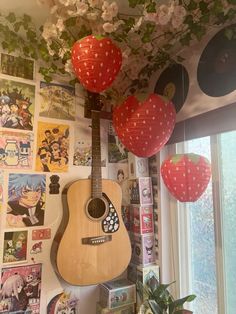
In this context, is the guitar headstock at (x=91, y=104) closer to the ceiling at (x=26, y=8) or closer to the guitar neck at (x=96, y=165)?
the guitar neck at (x=96, y=165)

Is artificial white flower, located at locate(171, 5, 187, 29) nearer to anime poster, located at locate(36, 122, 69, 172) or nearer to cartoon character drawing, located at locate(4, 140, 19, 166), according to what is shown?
anime poster, located at locate(36, 122, 69, 172)

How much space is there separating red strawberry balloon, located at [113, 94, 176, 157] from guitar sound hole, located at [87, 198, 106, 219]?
0.40 m

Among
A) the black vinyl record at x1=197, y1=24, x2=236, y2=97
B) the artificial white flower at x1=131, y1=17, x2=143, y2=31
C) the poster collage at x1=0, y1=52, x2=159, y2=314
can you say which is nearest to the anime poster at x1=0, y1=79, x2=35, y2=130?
the poster collage at x1=0, y1=52, x2=159, y2=314

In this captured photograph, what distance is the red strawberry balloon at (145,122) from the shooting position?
1.01m

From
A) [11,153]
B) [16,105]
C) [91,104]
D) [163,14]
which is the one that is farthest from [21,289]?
[163,14]

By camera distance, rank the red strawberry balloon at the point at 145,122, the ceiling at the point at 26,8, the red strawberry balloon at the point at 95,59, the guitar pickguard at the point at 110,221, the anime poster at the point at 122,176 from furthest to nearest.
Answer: the anime poster at the point at 122,176, the guitar pickguard at the point at 110,221, the ceiling at the point at 26,8, the red strawberry balloon at the point at 145,122, the red strawberry balloon at the point at 95,59

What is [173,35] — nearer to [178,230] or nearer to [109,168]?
[109,168]

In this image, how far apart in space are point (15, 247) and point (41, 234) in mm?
138

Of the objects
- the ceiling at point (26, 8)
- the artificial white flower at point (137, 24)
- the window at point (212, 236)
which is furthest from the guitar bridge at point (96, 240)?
the ceiling at point (26, 8)

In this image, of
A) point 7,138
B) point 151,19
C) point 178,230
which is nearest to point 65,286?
point 178,230

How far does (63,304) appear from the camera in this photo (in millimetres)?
1337

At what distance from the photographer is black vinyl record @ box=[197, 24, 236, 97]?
106cm

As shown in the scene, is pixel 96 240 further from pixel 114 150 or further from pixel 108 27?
pixel 108 27

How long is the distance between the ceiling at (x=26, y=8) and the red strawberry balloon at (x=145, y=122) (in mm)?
615
